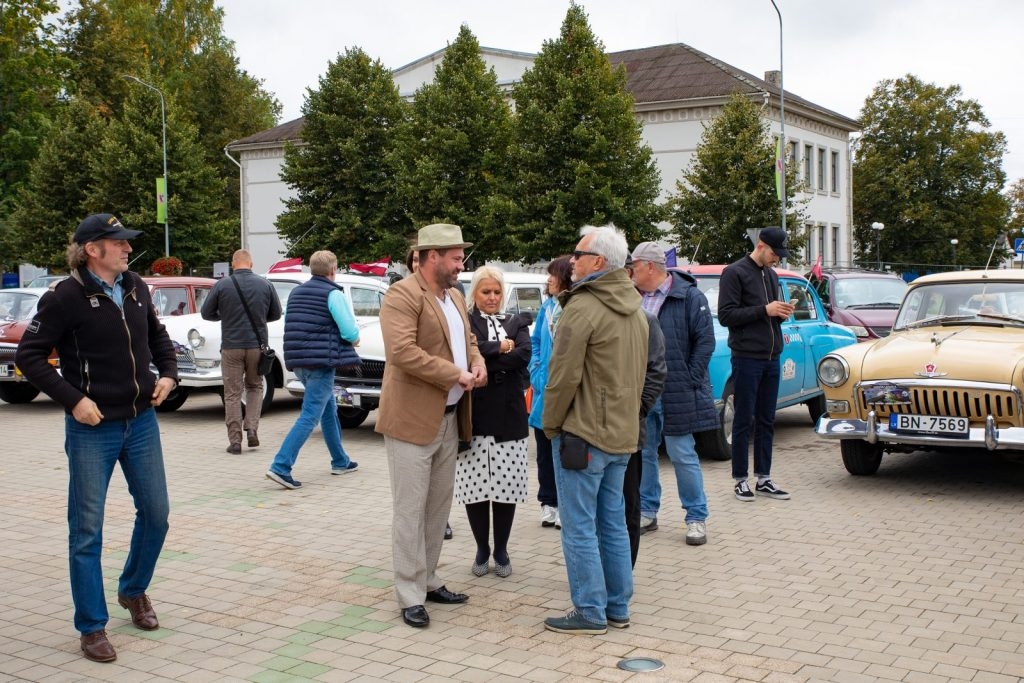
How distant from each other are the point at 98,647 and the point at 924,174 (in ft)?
245

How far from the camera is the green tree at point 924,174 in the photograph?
71312 mm

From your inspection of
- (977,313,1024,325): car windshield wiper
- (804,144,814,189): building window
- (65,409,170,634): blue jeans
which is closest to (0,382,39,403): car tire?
(65,409,170,634): blue jeans

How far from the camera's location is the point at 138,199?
4588cm

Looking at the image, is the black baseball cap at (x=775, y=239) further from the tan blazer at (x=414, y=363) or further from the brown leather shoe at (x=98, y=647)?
the brown leather shoe at (x=98, y=647)

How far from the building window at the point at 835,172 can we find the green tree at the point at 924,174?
13.0m

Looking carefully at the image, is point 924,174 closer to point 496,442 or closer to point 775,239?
point 775,239

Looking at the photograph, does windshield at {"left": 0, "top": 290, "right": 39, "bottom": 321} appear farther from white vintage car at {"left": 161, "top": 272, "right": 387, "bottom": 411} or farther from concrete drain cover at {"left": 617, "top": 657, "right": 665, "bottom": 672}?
concrete drain cover at {"left": 617, "top": 657, "right": 665, "bottom": 672}

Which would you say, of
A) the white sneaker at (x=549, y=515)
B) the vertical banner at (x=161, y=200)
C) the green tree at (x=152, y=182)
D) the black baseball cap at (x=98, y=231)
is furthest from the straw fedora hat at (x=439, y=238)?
the green tree at (x=152, y=182)

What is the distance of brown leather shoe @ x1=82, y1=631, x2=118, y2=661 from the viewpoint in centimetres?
512

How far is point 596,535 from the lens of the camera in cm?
557

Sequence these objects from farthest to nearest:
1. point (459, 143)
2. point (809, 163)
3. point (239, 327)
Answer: point (809, 163) < point (459, 143) < point (239, 327)

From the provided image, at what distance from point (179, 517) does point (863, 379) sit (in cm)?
542

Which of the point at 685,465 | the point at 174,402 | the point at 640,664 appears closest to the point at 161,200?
the point at 174,402

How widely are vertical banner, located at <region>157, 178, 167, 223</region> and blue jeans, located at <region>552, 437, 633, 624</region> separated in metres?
39.6
